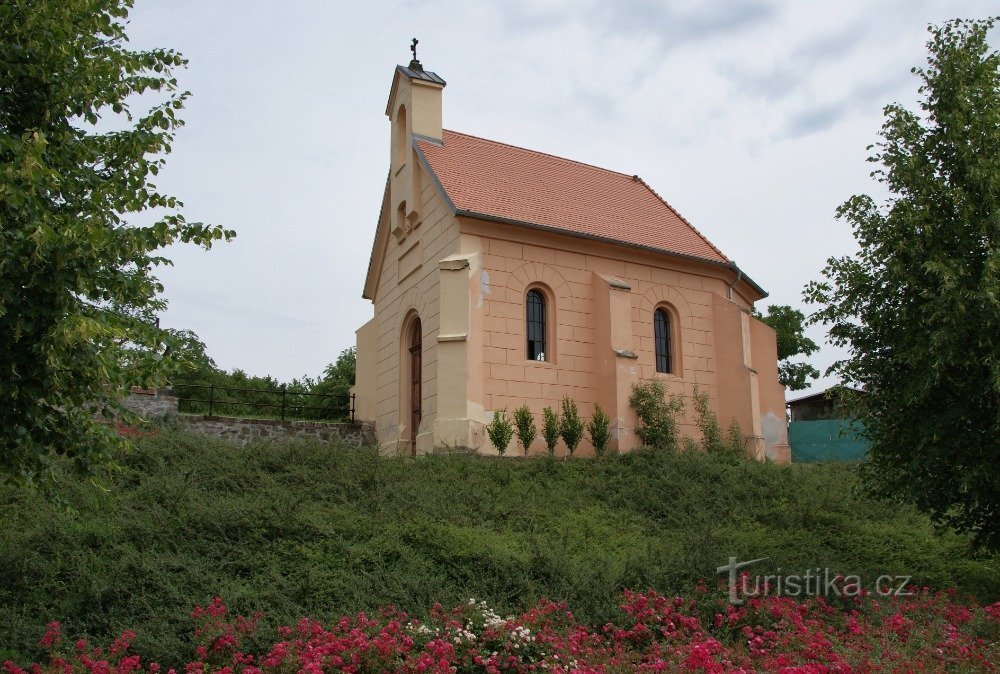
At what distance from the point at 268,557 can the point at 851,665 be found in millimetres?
6423

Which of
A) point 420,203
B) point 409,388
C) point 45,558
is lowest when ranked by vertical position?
point 45,558

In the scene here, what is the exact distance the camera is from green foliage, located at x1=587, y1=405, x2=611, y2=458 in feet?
65.1

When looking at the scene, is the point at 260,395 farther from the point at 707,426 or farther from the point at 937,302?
the point at 937,302

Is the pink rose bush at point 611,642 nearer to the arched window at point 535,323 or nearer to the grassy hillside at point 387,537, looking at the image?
the grassy hillside at point 387,537

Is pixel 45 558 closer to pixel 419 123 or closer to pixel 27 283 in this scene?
pixel 27 283

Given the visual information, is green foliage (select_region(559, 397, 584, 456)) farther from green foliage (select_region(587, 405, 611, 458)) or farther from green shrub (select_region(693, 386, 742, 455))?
green shrub (select_region(693, 386, 742, 455))

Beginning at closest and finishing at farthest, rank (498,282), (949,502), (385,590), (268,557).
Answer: (385,590) < (268,557) < (949,502) < (498,282)

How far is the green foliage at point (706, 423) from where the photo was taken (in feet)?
70.5

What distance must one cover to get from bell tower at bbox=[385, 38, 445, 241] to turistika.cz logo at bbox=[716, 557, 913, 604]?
14.0m

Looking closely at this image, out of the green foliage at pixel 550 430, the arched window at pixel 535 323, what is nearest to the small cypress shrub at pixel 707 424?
the green foliage at pixel 550 430

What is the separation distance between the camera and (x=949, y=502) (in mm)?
11492

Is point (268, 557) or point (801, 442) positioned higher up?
point (801, 442)

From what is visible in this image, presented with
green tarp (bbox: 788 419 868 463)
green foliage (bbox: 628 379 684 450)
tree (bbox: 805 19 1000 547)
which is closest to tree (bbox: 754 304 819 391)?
green tarp (bbox: 788 419 868 463)

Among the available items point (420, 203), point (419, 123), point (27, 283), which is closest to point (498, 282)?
point (420, 203)
